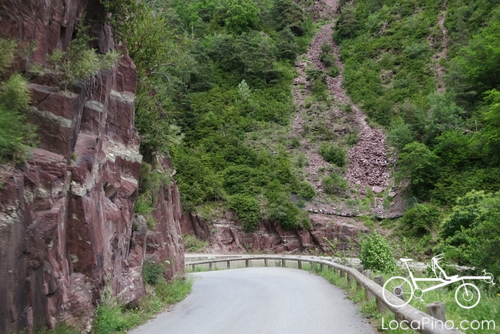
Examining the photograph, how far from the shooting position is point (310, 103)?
53781 mm

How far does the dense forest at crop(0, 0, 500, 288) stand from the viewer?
13.0 metres

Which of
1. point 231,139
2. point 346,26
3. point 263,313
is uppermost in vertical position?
point 346,26

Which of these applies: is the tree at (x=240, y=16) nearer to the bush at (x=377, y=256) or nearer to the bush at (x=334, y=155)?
the bush at (x=334, y=155)

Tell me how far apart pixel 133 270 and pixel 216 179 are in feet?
89.2

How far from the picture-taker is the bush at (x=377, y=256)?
13672mm

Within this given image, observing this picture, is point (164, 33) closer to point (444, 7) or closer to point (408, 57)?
point (408, 57)

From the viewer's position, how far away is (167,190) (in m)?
14.8

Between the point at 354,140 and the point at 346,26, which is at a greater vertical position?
the point at 346,26

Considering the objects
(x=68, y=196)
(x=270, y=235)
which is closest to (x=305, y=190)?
(x=270, y=235)

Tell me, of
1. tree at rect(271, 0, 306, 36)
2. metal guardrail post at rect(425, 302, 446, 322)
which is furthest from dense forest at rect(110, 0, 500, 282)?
metal guardrail post at rect(425, 302, 446, 322)

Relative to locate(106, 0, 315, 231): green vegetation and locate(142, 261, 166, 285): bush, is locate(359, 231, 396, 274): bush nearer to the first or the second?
locate(142, 261, 166, 285): bush

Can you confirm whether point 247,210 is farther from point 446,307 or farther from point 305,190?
point 446,307

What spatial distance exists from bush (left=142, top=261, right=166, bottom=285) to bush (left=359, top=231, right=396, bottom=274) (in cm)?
709

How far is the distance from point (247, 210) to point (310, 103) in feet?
79.7
